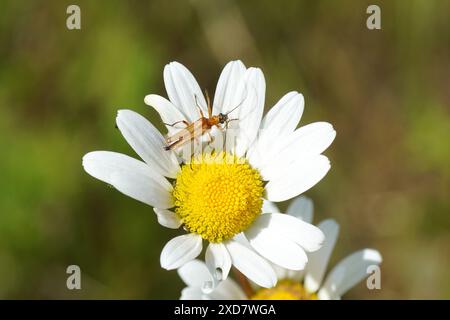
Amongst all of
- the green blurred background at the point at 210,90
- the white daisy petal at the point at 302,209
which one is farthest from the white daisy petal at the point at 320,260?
the green blurred background at the point at 210,90

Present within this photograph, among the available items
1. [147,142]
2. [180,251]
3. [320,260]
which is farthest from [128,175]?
[320,260]

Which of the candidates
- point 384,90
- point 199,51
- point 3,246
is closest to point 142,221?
point 3,246

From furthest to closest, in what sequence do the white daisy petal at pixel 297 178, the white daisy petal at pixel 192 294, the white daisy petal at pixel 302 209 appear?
the white daisy petal at pixel 302 209 → the white daisy petal at pixel 192 294 → the white daisy petal at pixel 297 178

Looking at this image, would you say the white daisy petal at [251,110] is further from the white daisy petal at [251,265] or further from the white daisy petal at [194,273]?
the white daisy petal at [194,273]

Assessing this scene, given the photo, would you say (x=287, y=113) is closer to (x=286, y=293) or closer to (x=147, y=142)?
(x=147, y=142)

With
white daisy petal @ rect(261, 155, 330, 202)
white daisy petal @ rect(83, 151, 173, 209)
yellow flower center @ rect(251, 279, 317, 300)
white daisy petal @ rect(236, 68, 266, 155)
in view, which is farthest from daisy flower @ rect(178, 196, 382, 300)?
white daisy petal @ rect(83, 151, 173, 209)

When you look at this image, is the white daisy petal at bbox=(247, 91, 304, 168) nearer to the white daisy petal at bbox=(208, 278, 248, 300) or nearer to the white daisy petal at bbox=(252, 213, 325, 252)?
the white daisy petal at bbox=(252, 213, 325, 252)
